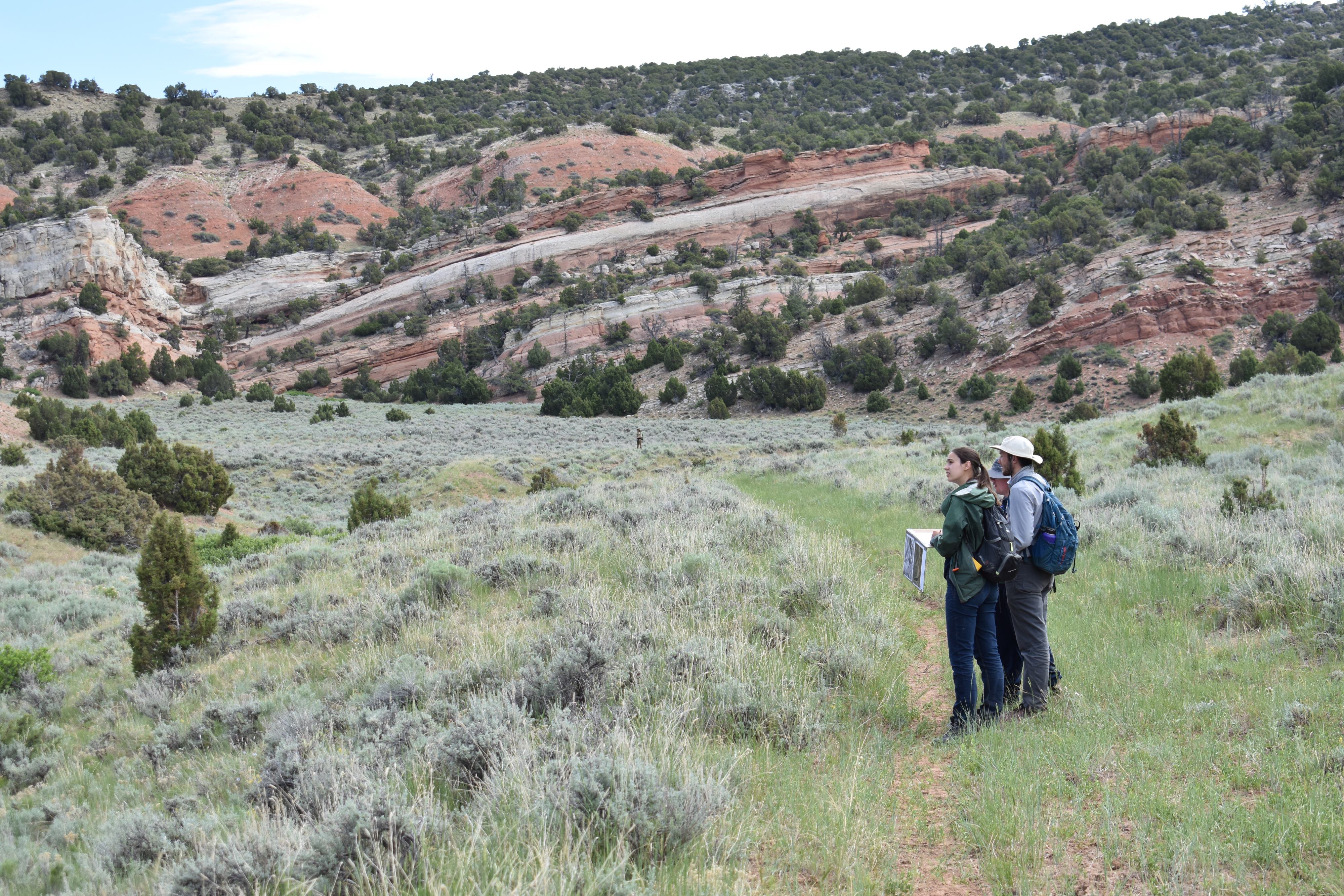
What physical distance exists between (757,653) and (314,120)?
103m

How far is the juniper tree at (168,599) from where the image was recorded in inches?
293

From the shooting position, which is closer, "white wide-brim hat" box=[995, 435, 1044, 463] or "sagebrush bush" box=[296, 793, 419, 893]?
"sagebrush bush" box=[296, 793, 419, 893]

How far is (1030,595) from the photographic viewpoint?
496 centimetres

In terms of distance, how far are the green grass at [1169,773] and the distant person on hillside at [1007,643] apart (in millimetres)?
300

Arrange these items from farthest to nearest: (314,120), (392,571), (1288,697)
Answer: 1. (314,120)
2. (392,571)
3. (1288,697)

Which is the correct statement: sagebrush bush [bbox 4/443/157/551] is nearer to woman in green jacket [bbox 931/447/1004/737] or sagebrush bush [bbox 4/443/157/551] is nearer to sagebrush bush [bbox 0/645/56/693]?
sagebrush bush [bbox 0/645/56/693]

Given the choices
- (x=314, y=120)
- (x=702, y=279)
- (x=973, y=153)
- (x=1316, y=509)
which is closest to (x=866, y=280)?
(x=702, y=279)

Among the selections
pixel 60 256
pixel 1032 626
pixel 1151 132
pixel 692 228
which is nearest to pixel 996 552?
pixel 1032 626

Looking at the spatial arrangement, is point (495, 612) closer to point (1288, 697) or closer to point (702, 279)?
point (1288, 697)

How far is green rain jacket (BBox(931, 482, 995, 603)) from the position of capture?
4605mm

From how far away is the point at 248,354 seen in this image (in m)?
62.7

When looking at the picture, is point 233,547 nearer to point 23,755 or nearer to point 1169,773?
point 23,755

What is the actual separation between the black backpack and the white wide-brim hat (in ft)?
1.95

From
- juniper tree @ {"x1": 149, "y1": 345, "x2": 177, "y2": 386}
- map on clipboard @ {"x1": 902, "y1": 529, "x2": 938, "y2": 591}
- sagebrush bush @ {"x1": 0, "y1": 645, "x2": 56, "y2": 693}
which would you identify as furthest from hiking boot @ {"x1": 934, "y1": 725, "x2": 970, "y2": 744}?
juniper tree @ {"x1": 149, "y1": 345, "x2": 177, "y2": 386}
